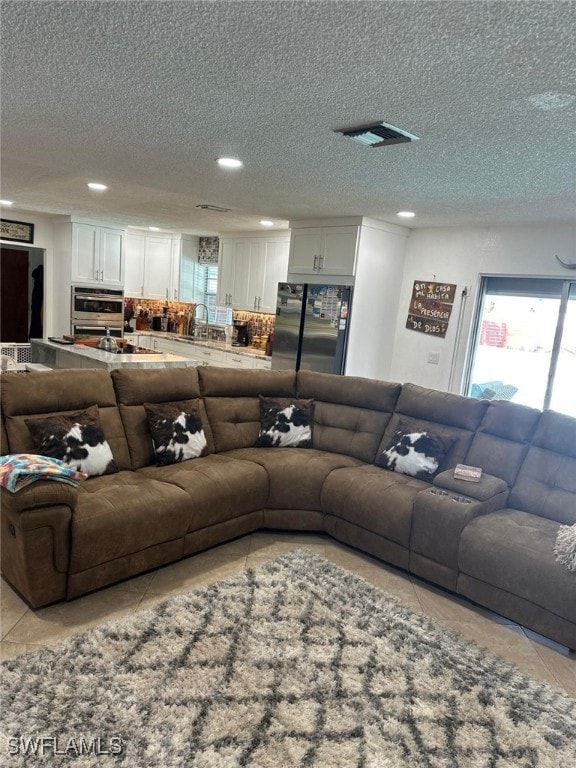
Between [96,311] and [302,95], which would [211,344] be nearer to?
[96,311]

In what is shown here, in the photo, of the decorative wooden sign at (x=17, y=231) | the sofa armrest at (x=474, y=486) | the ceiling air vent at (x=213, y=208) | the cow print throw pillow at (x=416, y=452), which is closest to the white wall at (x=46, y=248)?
the decorative wooden sign at (x=17, y=231)

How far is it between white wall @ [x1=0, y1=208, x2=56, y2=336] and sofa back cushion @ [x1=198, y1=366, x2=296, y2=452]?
4.69 m

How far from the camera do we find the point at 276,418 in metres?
4.00

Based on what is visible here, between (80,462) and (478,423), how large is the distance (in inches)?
103

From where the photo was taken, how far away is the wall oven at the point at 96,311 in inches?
284

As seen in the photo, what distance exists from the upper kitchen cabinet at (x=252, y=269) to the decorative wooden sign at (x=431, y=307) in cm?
191

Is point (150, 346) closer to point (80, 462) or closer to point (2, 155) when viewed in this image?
point (2, 155)

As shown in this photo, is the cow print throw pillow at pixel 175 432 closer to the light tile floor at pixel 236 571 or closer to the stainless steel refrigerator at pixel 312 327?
the light tile floor at pixel 236 571

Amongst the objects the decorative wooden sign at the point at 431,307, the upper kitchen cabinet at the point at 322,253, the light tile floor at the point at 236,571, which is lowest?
the light tile floor at the point at 236,571

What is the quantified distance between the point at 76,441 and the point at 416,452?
223cm

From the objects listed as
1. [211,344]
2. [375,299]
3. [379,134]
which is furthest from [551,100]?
[211,344]

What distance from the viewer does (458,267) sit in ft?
17.0

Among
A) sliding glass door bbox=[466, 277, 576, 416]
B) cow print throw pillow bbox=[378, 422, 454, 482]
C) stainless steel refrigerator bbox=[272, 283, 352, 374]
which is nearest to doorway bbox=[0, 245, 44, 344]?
stainless steel refrigerator bbox=[272, 283, 352, 374]

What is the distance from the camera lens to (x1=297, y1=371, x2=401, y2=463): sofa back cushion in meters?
3.98
